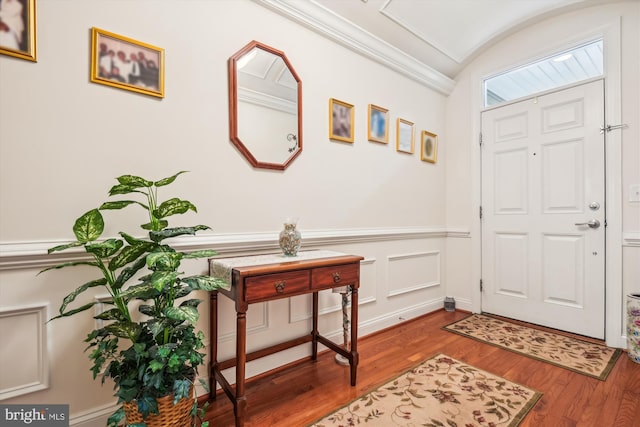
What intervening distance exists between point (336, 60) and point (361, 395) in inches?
94.6

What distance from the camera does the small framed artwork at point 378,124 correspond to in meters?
2.64

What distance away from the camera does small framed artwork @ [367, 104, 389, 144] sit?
2.64 metres

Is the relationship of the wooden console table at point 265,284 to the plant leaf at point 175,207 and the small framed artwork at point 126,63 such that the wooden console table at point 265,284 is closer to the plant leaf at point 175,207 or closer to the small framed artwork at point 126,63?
the plant leaf at point 175,207

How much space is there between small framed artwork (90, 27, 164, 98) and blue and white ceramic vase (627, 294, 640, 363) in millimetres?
3425

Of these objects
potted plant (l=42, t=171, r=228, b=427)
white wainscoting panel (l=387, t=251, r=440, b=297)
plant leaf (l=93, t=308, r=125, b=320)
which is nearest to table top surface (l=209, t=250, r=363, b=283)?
potted plant (l=42, t=171, r=228, b=427)

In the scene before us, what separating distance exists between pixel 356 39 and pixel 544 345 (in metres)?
2.93

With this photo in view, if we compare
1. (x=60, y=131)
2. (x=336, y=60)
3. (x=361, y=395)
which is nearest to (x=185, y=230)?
(x=60, y=131)

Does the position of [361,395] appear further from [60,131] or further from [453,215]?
[453,215]

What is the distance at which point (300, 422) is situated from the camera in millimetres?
1540

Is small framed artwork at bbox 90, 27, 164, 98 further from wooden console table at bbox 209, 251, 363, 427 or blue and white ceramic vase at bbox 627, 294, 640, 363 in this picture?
blue and white ceramic vase at bbox 627, 294, 640, 363

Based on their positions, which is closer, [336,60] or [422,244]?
[336,60]

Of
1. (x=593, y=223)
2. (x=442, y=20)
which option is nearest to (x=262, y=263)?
(x=442, y=20)

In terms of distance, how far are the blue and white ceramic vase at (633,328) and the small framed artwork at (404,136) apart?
6.72 ft

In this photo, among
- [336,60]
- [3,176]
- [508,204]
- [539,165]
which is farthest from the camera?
[508,204]
